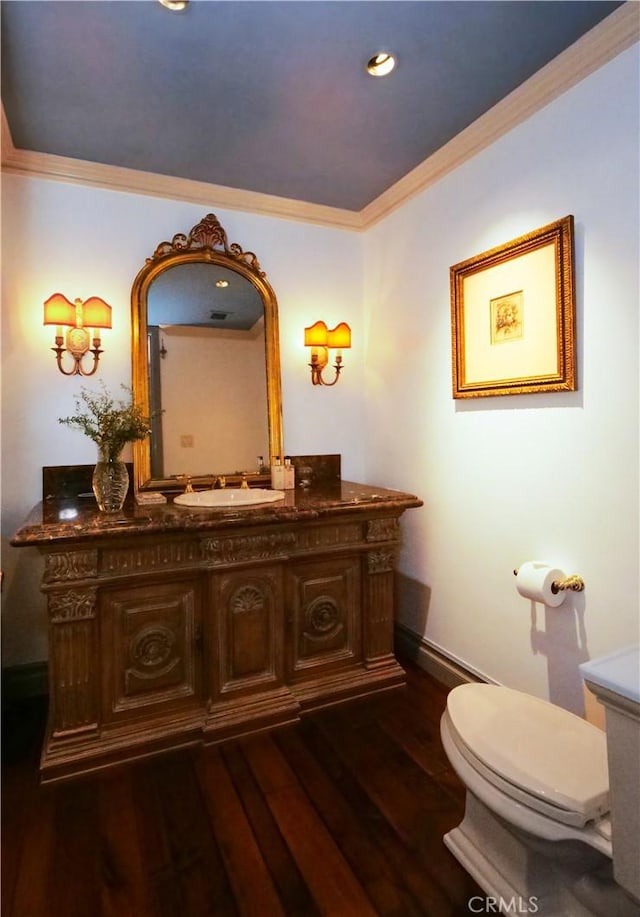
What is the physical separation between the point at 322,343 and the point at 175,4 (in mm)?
1488

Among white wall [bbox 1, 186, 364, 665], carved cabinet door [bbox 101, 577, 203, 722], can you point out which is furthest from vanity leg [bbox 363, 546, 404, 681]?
white wall [bbox 1, 186, 364, 665]

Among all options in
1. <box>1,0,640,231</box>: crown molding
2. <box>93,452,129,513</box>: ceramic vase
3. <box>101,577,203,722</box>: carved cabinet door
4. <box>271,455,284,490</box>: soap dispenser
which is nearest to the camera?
<box>1,0,640,231</box>: crown molding

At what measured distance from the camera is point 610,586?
153 cm

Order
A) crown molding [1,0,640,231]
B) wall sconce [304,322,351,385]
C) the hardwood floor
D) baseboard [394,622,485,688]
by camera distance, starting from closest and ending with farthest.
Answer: the hardwood floor < crown molding [1,0,640,231] < baseboard [394,622,485,688] < wall sconce [304,322,351,385]

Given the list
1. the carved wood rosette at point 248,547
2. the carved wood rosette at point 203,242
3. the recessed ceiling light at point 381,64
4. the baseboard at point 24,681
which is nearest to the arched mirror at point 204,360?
the carved wood rosette at point 203,242

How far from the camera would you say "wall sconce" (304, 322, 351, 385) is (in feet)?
8.54

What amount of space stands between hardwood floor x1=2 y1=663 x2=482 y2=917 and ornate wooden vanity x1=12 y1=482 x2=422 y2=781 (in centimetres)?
13

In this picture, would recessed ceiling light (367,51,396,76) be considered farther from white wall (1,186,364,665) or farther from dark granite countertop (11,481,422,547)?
dark granite countertop (11,481,422,547)

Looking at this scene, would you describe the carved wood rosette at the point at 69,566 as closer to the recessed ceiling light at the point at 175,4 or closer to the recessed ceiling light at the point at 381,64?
the recessed ceiling light at the point at 175,4

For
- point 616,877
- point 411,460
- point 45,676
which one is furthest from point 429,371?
point 45,676

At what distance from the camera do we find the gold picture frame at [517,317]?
5.31 ft

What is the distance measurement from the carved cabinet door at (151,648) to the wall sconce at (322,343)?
134 centimetres

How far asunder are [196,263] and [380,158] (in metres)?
1.00

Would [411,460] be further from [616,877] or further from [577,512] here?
[616,877]
